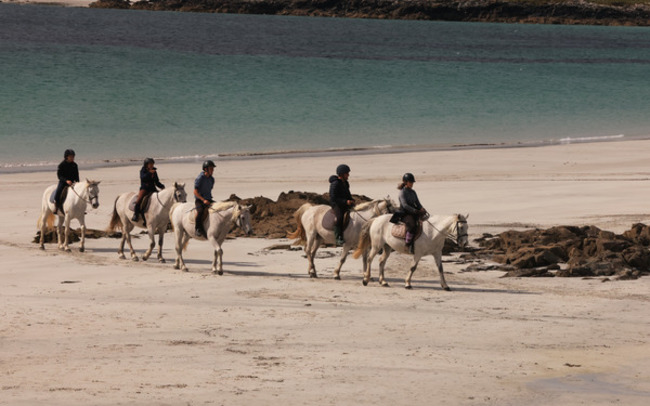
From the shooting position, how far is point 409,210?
68.6 feet

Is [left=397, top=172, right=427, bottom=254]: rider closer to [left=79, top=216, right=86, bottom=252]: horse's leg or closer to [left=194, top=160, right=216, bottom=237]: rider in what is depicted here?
[left=194, top=160, right=216, bottom=237]: rider

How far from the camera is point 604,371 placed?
50.7ft

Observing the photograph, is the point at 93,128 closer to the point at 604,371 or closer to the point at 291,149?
the point at 291,149

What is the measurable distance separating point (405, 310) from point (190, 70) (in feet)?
241

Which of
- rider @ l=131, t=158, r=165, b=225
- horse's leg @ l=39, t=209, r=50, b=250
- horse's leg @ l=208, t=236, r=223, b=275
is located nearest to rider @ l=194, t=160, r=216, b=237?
horse's leg @ l=208, t=236, r=223, b=275

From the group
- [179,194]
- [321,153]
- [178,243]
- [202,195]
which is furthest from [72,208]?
[321,153]

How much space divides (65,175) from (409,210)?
9.94m

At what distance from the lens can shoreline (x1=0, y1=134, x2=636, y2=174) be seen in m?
44.3

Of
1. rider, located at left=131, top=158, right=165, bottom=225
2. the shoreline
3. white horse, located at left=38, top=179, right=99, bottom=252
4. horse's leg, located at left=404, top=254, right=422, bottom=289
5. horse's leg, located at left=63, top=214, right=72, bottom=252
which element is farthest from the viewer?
the shoreline

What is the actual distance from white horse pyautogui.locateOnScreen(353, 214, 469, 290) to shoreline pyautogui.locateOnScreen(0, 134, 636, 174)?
24030 mm

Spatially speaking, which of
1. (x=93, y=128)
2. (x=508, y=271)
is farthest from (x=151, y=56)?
(x=508, y=271)

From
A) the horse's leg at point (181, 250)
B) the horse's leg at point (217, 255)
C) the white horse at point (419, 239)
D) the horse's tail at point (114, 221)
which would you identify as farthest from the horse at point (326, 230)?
the horse's tail at point (114, 221)

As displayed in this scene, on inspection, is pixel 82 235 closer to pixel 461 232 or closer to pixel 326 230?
pixel 326 230

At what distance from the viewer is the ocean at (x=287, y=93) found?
54.6 meters
